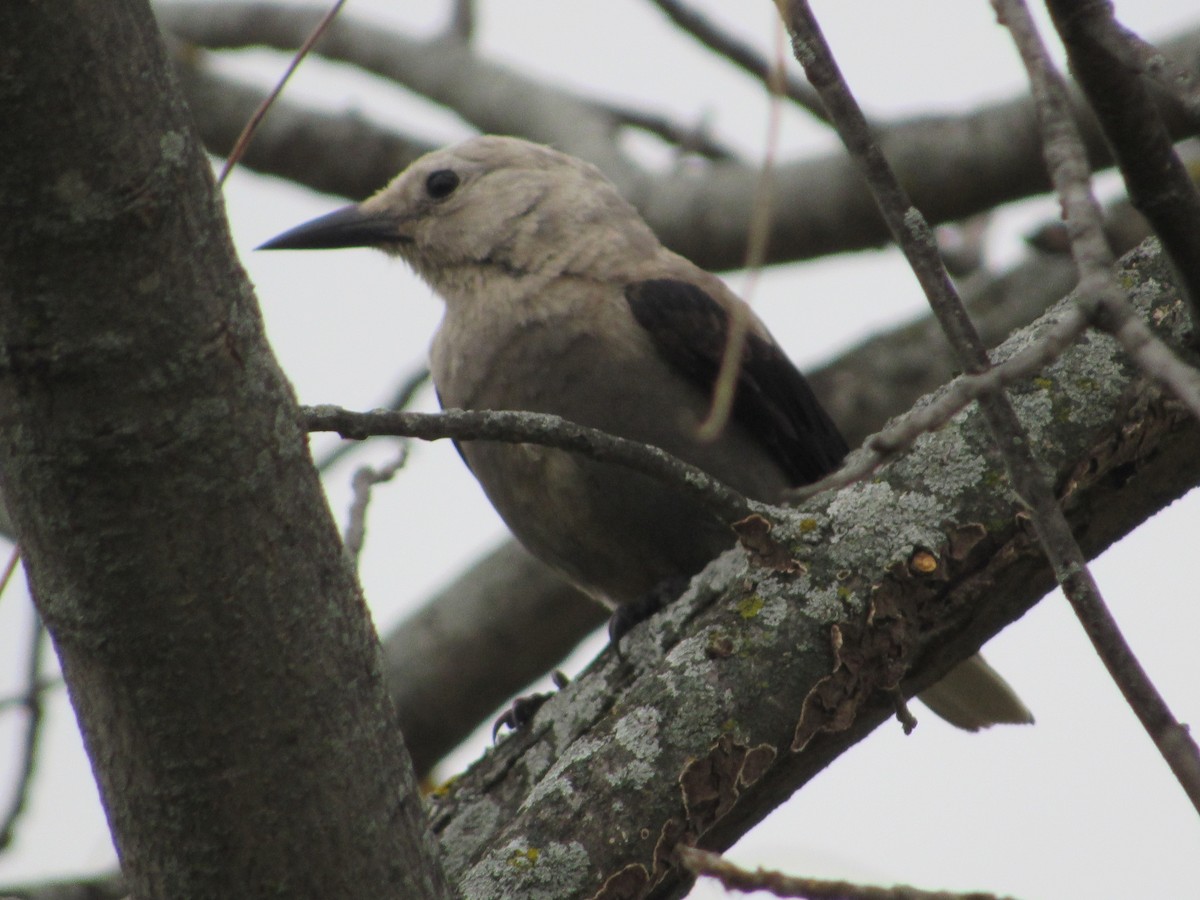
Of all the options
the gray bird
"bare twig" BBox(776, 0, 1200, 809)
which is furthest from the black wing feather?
"bare twig" BBox(776, 0, 1200, 809)

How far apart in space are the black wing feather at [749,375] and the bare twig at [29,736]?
1678mm

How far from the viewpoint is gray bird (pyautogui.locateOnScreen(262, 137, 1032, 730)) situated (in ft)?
12.0

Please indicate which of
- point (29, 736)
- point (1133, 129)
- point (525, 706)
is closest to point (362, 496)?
point (525, 706)

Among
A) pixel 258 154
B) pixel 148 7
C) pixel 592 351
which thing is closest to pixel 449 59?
pixel 258 154

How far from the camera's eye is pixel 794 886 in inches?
59.4

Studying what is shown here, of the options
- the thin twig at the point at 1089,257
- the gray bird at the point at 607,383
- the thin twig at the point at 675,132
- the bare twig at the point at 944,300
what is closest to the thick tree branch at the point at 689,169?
the thin twig at the point at 675,132

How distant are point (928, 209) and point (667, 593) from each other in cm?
193

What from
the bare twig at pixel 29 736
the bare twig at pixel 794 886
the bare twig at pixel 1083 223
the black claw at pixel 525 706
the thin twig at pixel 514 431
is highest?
the bare twig at pixel 29 736

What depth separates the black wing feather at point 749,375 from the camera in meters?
3.79

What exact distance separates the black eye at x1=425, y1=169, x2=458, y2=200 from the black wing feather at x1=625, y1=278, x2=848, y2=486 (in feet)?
2.89

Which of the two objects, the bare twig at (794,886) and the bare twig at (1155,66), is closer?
the bare twig at (794,886)

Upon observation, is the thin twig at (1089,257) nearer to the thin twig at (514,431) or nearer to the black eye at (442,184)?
the thin twig at (514,431)

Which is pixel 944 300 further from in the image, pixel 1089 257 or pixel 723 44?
pixel 723 44

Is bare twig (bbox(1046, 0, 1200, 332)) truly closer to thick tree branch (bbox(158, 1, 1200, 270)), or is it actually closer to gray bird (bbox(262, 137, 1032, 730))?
gray bird (bbox(262, 137, 1032, 730))
